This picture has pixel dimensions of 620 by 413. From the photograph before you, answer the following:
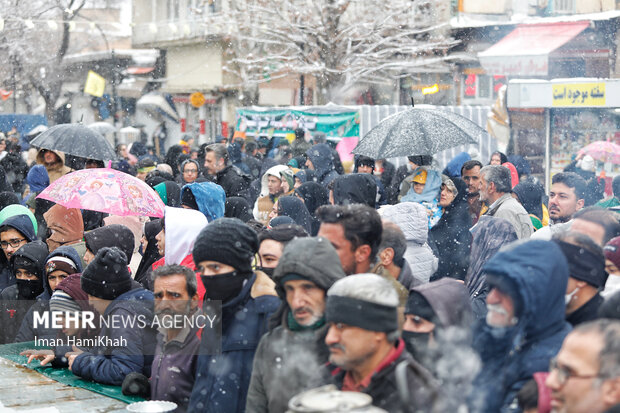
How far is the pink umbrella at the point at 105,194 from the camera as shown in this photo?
6816 mm

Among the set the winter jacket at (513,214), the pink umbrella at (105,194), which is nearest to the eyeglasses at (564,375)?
the winter jacket at (513,214)

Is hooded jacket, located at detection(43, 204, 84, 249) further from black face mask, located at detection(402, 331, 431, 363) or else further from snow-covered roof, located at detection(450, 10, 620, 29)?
snow-covered roof, located at detection(450, 10, 620, 29)

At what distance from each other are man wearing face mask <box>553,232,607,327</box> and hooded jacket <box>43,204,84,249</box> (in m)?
4.48

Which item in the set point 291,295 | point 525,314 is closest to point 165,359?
point 291,295

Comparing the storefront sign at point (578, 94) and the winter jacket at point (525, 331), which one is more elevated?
the storefront sign at point (578, 94)

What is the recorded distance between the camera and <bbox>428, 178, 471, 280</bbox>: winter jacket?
22.2 ft

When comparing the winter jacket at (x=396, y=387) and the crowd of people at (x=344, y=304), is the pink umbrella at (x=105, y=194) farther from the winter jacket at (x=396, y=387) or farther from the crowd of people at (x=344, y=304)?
the winter jacket at (x=396, y=387)

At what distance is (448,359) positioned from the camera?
3197 millimetres

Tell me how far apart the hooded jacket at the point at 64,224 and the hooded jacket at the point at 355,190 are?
2.22m

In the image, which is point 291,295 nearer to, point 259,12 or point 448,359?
point 448,359

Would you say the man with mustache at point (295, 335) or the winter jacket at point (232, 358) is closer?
the man with mustache at point (295, 335)

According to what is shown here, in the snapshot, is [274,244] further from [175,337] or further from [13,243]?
[13,243]

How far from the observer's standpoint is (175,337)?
4.41 m

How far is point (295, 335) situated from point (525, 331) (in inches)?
38.0
